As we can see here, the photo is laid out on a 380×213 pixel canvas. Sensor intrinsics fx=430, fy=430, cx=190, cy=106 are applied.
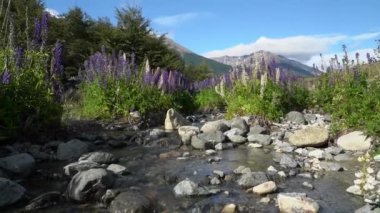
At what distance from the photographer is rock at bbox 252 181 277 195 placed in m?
5.52

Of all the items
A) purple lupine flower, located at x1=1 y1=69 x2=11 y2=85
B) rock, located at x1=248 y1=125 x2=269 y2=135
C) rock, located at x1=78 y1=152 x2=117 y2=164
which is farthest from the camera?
rock, located at x1=248 y1=125 x2=269 y2=135

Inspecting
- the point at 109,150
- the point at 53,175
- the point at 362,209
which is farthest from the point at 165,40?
the point at 362,209

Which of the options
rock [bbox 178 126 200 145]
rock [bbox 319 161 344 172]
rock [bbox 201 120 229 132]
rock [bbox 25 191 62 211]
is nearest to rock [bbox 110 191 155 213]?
rock [bbox 25 191 62 211]

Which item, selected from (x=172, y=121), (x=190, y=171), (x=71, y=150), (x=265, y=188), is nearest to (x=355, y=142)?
(x=265, y=188)

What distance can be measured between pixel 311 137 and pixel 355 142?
0.85 meters

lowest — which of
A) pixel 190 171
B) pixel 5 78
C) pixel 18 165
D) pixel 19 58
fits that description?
pixel 190 171

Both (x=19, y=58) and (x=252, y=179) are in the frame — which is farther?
(x=19, y=58)

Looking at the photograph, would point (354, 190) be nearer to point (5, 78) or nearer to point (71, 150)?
point (71, 150)

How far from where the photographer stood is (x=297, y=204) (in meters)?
4.84

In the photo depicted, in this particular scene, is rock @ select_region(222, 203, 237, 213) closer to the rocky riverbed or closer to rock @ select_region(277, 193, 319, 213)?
the rocky riverbed

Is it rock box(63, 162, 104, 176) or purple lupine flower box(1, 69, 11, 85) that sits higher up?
purple lupine flower box(1, 69, 11, 85)

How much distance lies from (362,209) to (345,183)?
152 centimetres

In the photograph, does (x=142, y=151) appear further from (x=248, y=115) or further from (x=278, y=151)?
(x=248, y=115)

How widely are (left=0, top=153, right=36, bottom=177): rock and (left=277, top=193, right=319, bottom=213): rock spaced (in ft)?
12.6
